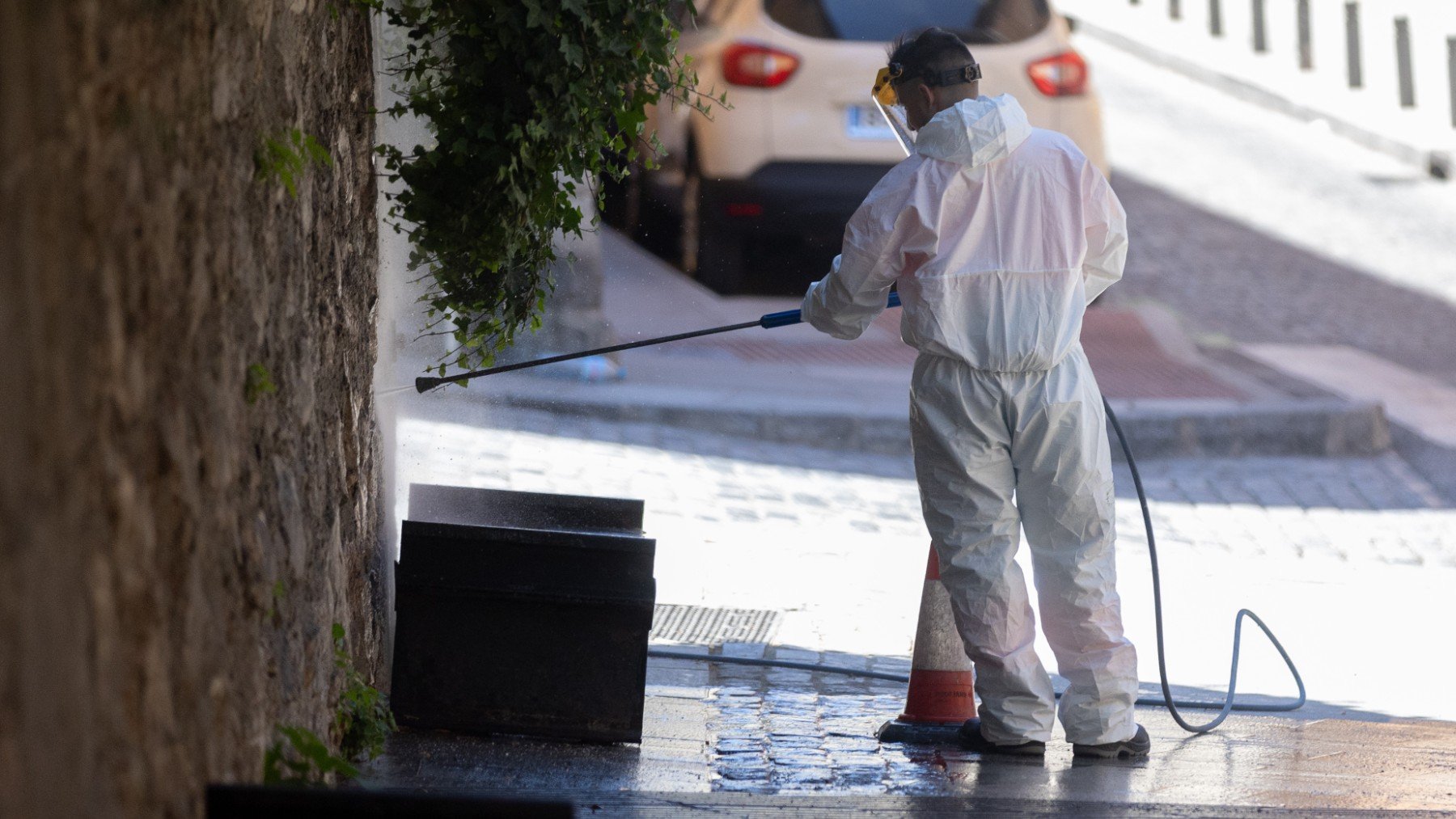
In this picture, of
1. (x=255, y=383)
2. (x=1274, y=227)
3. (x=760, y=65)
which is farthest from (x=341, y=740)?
(x=1274, y=227)

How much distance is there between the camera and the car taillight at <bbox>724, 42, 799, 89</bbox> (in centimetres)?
880

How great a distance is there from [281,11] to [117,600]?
4.49 ft

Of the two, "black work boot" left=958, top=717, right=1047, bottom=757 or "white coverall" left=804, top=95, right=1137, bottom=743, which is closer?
"white coverall" left=804, top=95, right=1137, bottom=743

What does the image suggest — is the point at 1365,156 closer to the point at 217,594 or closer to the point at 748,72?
the point at 748,72

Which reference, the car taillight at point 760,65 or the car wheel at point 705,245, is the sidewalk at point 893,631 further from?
the car taillight at point 760,65

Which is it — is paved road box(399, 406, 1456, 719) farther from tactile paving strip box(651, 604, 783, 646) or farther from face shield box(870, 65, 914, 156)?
face shield box(870, 65, 914, 156)

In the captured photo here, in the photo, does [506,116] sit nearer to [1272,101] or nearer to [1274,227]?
[1274,227]

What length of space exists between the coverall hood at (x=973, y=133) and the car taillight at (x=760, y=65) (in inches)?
205

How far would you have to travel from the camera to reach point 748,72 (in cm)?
886

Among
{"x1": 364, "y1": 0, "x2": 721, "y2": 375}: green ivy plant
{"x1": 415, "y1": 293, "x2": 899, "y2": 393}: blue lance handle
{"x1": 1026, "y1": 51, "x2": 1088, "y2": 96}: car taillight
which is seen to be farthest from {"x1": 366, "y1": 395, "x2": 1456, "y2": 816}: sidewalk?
{"x1": 1026, "y1": 51, "x2": 1088, "y2": 96}: car taillight

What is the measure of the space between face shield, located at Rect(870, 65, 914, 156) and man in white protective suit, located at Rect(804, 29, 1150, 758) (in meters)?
0.33

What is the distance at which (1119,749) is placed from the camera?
3797mm

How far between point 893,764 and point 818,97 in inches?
220

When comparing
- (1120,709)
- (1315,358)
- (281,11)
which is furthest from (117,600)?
(1315,358)
